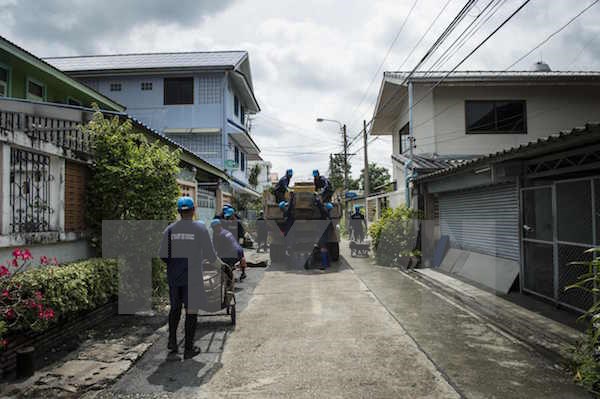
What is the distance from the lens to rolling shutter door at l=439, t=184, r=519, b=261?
855 centimetres

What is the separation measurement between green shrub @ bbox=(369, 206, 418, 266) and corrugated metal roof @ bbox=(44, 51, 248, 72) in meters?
11.8

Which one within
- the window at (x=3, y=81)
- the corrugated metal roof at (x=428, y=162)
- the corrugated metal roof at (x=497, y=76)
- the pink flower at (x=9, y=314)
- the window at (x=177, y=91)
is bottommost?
the pink flower at (x=9, y=314)

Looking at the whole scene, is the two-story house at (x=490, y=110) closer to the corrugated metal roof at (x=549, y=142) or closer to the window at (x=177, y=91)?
the corrugated metal roof at (x=549, y=142)

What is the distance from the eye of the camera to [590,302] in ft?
19.6

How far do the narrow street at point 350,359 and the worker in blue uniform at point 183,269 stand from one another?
0.92ft

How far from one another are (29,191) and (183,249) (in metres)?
2.26

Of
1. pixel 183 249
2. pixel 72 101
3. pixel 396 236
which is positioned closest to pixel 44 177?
pixel 183 249

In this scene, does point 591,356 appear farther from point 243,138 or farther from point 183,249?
point 243,138

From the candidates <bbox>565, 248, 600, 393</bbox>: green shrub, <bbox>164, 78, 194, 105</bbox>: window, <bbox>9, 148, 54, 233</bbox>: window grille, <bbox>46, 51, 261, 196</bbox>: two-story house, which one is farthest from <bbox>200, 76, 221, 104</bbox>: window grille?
<bbox>565, 248, 600, 393</bbox>: green shrub

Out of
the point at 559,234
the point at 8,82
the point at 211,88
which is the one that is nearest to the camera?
the point at 559,234

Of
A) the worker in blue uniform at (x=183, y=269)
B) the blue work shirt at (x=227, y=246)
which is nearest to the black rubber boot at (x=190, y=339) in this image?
the worker in blue uniform at (x=183, y=269)

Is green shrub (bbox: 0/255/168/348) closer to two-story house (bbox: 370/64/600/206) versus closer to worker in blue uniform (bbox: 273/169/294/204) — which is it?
worker in blue uniform (bbox: 273/169/294/204)

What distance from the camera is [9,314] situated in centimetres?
387

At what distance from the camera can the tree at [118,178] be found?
243 inches
